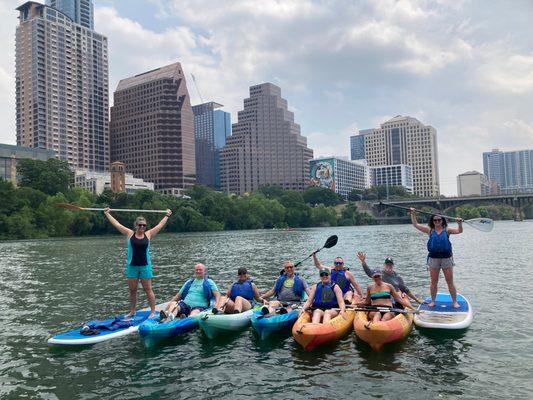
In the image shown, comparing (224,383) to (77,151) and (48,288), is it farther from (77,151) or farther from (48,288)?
(77,151)

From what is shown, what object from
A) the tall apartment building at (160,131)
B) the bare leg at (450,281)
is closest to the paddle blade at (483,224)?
the bare leg at (450,281)

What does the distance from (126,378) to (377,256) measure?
29.5 meters

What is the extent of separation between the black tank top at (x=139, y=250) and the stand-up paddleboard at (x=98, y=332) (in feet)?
5.04

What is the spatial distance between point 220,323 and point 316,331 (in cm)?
258

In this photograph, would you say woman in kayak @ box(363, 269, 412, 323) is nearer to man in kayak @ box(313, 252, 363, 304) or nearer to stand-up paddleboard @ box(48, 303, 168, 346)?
man in kayak @ box(313, 252, 363, 304)

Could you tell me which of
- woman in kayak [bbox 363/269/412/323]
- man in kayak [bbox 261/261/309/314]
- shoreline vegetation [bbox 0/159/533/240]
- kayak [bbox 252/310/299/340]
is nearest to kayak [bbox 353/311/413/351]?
woman in kayak [bbox 363/269/412/323]

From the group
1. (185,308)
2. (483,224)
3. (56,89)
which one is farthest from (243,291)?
(56,89)

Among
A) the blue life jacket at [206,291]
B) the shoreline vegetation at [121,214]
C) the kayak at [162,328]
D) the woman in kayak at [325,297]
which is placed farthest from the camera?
the shoreline vegetation at [121,214]

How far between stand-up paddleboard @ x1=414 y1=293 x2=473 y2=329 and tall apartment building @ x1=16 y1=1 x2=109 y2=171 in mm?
180771

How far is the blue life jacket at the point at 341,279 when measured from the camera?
13.7 meters

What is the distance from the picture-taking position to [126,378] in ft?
30.6

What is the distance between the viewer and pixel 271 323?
1141cm

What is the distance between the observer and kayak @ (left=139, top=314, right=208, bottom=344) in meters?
11.0

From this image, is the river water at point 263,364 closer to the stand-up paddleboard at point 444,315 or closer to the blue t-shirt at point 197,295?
the stand-up paddleboard at point 444,315
